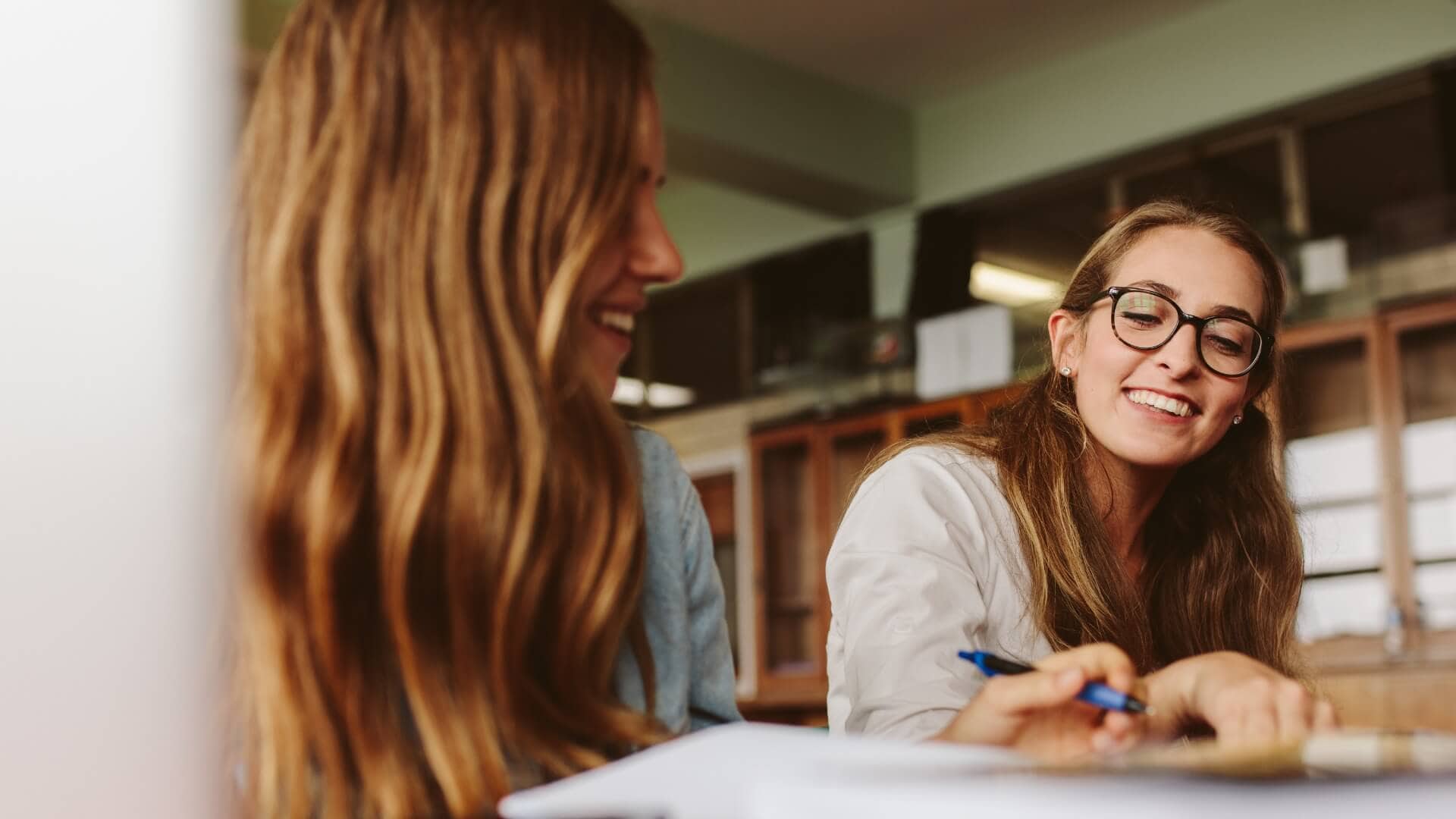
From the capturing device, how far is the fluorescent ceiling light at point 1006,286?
5172mm

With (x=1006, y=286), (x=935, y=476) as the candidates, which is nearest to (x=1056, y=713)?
(x=935, y=476)

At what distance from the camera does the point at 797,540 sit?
5609mm

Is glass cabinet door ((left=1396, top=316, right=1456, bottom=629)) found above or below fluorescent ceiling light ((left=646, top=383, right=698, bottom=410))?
below

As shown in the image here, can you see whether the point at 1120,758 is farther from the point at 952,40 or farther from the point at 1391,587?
the point at 952,40

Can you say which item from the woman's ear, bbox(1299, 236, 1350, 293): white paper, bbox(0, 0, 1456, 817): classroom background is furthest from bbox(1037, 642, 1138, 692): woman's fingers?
bbox(1299, 236, 1350, 293): white paper

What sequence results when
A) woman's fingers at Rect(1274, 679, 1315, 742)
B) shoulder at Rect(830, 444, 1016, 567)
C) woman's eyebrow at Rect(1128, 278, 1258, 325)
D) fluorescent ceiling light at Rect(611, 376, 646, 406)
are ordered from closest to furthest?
woman's fingers at Rect(1274, 679, 1315, 742) < shoulder at Rect(830, 444, 1016, 567) < woman's eyebrow at Rect(1128, 278, 1258, 325) < fluorescent ceiling light at Rect(611, 376, 646, 406)

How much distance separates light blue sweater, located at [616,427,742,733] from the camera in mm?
764

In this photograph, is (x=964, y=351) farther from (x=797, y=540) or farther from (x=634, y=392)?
(x=634, y=392)

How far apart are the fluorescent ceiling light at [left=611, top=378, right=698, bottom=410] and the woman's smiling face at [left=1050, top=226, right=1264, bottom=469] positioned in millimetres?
4899

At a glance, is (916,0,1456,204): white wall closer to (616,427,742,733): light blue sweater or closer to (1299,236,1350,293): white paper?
(1299,236,1350,293): white paper

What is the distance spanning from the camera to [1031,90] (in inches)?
200

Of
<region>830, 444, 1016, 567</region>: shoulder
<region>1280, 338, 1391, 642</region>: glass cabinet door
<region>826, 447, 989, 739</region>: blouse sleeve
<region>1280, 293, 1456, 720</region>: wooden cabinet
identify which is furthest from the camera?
<region>1280, 338, 1391, 642</region>: glass cabinet door

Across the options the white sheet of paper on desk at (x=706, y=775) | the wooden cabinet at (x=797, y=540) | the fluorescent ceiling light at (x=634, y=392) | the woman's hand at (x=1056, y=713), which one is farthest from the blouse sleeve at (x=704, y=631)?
the fluorescent ceiling light at (x=634, y=392)

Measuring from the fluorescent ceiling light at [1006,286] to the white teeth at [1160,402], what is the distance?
3794 mm
